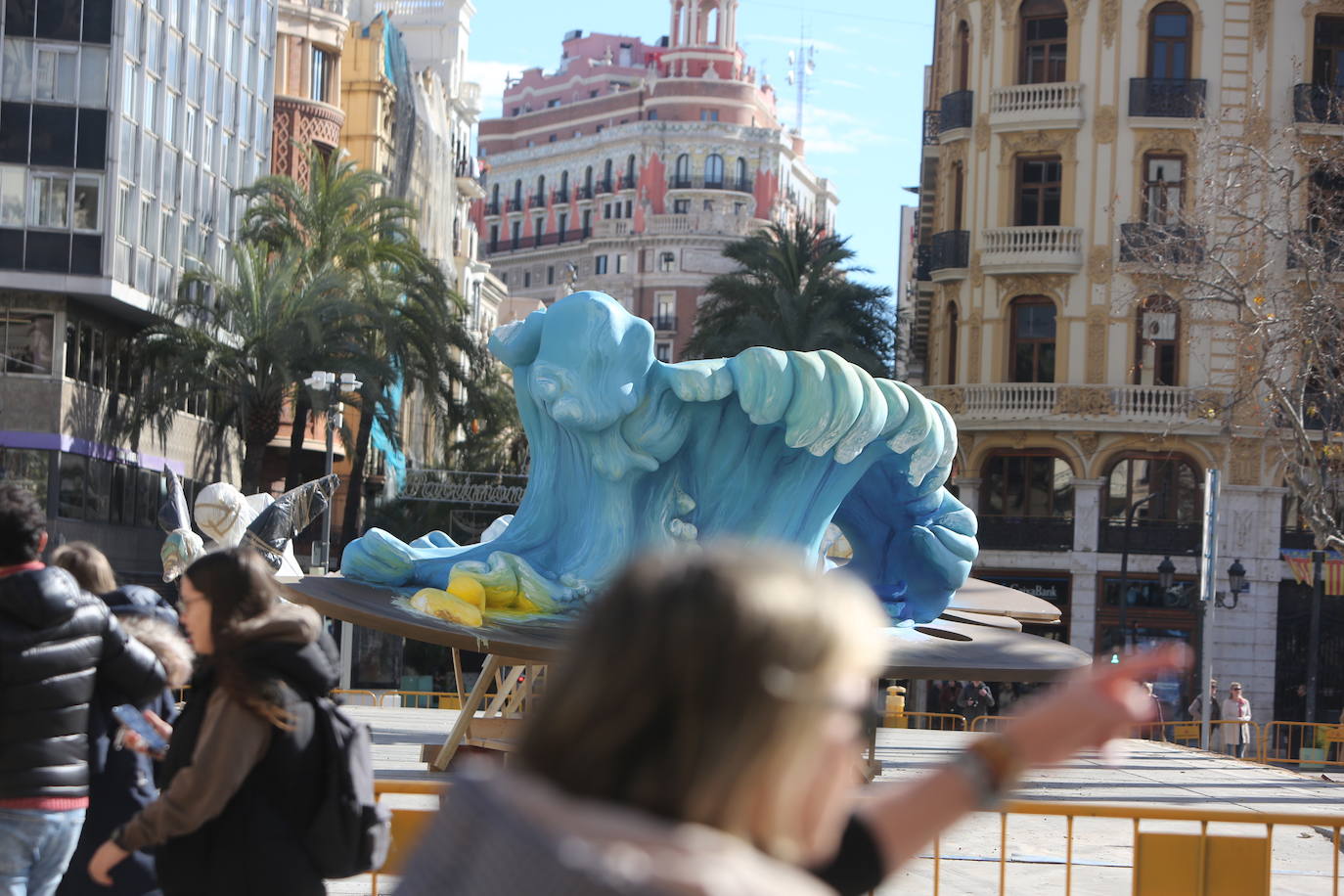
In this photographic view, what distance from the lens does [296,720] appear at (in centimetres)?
484

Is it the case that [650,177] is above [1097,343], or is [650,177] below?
above

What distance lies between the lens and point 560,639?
45.9ft

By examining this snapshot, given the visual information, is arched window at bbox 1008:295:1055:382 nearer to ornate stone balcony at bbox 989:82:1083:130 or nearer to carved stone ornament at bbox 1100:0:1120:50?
ornate stone balcony at bbox 989:82:1083:130

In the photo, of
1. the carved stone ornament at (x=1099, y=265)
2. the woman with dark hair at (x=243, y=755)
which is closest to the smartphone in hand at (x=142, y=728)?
the woman with dark hair at (x=243, y=755)

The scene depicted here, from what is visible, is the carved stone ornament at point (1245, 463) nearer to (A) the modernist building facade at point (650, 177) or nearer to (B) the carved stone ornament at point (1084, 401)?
(B) the carved stone ornament at point (1084, 401)

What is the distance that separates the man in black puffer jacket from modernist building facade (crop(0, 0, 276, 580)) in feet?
101

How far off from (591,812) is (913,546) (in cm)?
1488

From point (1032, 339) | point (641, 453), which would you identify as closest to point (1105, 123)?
point (1032, 339)

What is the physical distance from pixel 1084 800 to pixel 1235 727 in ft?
37.2

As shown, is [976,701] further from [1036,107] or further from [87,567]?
[87,567]

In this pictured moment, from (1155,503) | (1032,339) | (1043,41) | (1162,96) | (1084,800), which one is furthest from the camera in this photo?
(1043,41)

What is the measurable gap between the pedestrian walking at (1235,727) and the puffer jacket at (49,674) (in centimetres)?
2242

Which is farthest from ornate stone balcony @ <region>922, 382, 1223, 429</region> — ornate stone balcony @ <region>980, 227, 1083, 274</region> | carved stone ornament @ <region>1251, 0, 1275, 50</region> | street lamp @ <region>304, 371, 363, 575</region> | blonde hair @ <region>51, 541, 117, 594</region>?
blonde hair @ <region>51, 541, 117, 594</region>

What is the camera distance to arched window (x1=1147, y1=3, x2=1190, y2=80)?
38.0 meters
